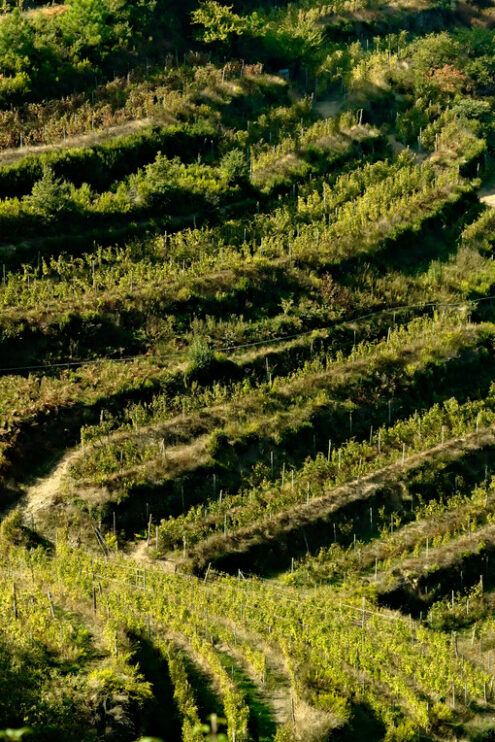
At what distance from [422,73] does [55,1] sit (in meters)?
19.6

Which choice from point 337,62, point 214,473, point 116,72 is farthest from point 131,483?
point 337,62

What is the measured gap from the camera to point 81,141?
39.7m

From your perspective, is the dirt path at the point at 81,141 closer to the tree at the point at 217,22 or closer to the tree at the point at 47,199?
the tree at the point at 47,199

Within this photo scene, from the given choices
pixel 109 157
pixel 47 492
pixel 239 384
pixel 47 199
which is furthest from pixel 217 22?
pixel 47 492

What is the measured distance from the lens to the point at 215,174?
39719mm

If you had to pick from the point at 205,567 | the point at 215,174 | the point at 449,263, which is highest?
the point at 215,174

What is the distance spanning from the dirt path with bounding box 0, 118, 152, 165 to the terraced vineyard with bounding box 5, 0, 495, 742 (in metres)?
0.18

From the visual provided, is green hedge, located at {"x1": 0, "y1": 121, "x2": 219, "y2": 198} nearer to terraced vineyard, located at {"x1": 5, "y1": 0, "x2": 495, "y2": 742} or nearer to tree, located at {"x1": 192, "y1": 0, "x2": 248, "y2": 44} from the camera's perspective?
terraced vineyard, located at {"x1": 5, "y1": 0, "x2": 495, "y2": 742}

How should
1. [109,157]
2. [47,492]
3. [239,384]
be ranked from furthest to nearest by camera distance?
[109,157] → [239,384] → [47,492]

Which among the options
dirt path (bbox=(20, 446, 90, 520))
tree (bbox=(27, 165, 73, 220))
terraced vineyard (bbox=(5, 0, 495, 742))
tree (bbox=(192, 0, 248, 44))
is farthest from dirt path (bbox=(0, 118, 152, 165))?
dirt path (bbox=(20, 446, 90, 520))

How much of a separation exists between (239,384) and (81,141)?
14.5 metres

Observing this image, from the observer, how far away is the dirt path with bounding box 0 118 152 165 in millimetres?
38312

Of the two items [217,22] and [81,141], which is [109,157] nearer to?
[81,141]

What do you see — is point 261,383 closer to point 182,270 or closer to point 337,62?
point 182,270
